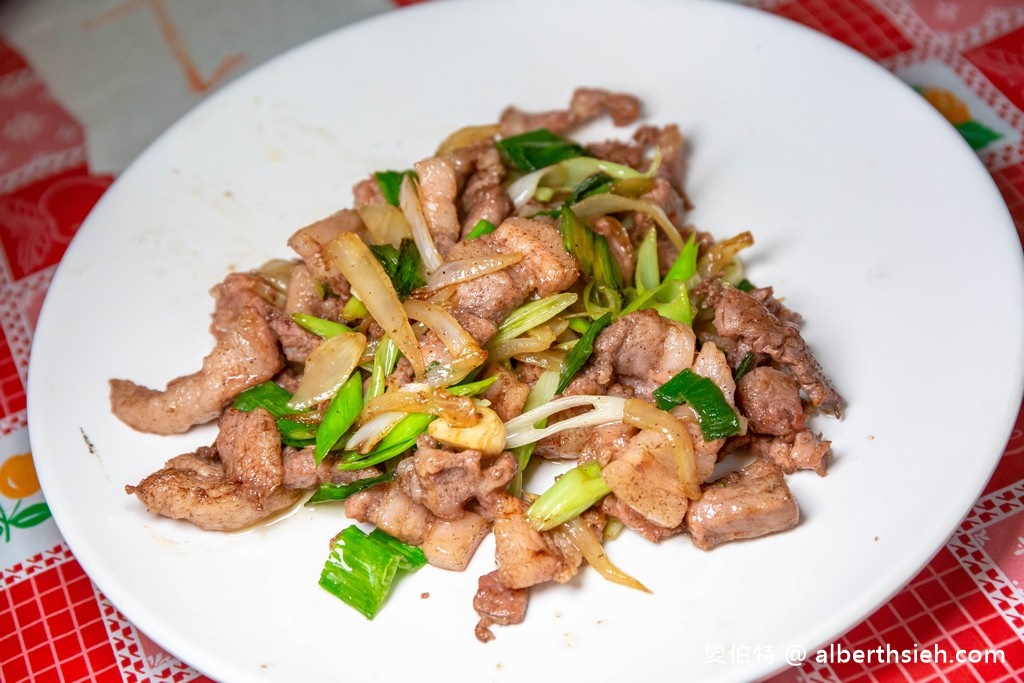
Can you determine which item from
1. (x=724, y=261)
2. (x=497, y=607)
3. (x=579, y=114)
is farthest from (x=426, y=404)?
(x=579, y=114)

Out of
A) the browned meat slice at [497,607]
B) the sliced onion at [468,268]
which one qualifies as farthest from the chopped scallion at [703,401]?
the browned meat slice at [497,607]

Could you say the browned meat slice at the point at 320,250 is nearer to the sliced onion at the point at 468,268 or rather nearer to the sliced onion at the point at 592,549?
the sliced onion at the point at 468,268

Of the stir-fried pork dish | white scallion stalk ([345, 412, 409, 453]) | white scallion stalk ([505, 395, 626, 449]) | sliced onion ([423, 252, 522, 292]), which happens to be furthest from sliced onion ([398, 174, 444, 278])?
white scallion stalk ([505, 395, 626, 449])

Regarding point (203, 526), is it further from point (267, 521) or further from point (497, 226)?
point (497, 226)

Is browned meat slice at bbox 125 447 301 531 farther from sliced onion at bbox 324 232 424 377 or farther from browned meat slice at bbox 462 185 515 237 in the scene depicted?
browned meat slice at bbox 462 185 515 237

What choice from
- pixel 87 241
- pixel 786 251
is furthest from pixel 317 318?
pixel 786 251
